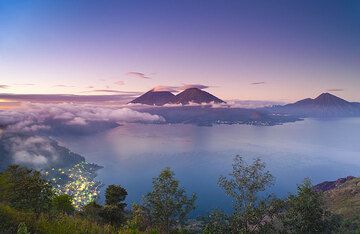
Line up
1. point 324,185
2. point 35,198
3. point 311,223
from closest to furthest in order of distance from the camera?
1. point 311,223
2. point 35,198
3. point 324,185

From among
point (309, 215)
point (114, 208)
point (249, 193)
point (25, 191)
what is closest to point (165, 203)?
point (249, 193)

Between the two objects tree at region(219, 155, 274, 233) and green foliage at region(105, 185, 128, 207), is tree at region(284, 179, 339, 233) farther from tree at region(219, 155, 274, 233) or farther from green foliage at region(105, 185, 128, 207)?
green foliage at region(105, 185, 128, 207)

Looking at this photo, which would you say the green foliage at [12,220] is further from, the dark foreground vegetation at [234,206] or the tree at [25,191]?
the tree at [25,191]

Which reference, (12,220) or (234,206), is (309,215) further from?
(12,220)

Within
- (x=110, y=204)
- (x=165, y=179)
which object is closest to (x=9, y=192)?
(x=110, y=204)

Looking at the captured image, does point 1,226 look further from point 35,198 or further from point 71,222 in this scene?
point 35,198
